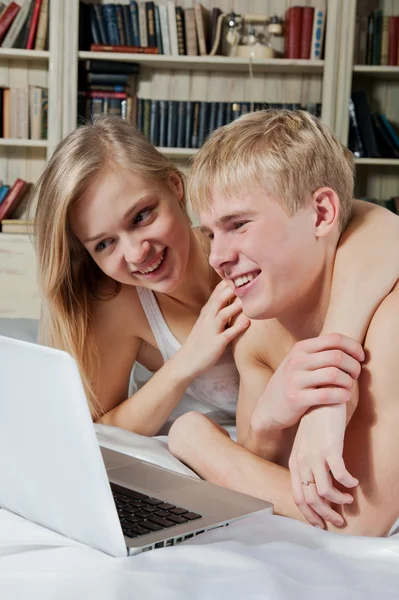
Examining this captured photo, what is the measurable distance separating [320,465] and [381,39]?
282cm

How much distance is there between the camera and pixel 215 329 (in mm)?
1381

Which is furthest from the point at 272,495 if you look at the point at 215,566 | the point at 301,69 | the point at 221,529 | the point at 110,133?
the point at 301,69

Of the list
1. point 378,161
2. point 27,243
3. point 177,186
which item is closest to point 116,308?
point 177,186

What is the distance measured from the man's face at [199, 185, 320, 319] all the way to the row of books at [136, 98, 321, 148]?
7.63 feet

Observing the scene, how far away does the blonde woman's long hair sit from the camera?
144cm

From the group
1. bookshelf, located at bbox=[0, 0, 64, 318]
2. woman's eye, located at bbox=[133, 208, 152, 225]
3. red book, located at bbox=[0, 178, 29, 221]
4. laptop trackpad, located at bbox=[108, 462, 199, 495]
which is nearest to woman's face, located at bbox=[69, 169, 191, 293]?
woman's eye, located at bbox=[133, 208, 152, 225]

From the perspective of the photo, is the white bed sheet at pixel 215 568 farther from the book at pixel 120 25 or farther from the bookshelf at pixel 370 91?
the book at pixel 120 25

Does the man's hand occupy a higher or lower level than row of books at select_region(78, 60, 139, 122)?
lower

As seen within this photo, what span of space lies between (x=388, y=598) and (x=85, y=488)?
0.31 metres

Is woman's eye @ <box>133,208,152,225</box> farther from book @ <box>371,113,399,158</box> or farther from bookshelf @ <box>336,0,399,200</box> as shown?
Answer: book @ <box>371,113,399,158</box>

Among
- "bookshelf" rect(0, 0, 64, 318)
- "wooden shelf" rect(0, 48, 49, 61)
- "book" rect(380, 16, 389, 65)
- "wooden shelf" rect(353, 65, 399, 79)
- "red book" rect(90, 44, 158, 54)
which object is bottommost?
"bookshelf" rect(0, 0, 64, 318)

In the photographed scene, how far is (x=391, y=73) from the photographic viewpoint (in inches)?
131

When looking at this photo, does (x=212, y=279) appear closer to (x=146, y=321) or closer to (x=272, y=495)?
(x=146, y=321)

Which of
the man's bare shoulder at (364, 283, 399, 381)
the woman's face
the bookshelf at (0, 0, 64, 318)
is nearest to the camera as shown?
the man's bare shoulder at (364, 283, 399, 381)
